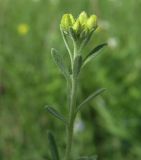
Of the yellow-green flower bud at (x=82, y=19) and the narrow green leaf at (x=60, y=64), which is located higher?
the yellow-green flower bud at (x=82, y=19)

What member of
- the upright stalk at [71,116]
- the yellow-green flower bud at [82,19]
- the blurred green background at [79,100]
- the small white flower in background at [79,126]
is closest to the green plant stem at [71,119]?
the upright stalk at [71,116]

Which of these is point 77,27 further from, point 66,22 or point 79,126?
point 79,126

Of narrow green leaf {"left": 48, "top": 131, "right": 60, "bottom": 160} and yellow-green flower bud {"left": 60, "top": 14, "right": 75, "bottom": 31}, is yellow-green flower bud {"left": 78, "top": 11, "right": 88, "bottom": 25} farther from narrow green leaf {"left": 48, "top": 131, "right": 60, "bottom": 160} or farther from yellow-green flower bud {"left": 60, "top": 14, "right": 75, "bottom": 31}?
narrow green leaf {"left": 48, "top": 131, "right": 60, "bottom": 160}

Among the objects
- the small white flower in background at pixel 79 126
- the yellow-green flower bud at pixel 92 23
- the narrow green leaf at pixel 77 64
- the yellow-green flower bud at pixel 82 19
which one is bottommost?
the narrow green leaf at pixel 77 64

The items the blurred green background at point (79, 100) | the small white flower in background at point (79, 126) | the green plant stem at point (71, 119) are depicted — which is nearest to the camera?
the green plant stem at point (71, 119)

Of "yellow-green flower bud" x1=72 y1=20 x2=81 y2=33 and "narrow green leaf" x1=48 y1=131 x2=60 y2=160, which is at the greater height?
"yellow-green flower bud" x1=72 y1=20 x2=81 y2=33

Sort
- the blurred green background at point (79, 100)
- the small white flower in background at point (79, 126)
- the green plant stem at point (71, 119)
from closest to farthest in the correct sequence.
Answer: the green plant stem at point (71, 119)
the blurred green background at point (79, 100)
the small white flower in background at point (79, 126)

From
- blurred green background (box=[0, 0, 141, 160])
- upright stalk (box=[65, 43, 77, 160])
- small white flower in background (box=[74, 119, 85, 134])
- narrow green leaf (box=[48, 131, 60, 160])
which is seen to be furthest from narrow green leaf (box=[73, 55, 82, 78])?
small white flower in background (box=[74, 119, 85, 134])

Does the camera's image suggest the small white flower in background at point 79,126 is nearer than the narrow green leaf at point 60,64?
No

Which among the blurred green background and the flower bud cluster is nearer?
the flower bud cluster

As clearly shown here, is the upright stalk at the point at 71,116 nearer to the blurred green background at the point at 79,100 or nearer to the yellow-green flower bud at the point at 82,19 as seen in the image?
the yellow-green flower bud at the point at 82,19

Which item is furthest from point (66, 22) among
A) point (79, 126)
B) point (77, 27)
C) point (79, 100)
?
point (79, 100)
